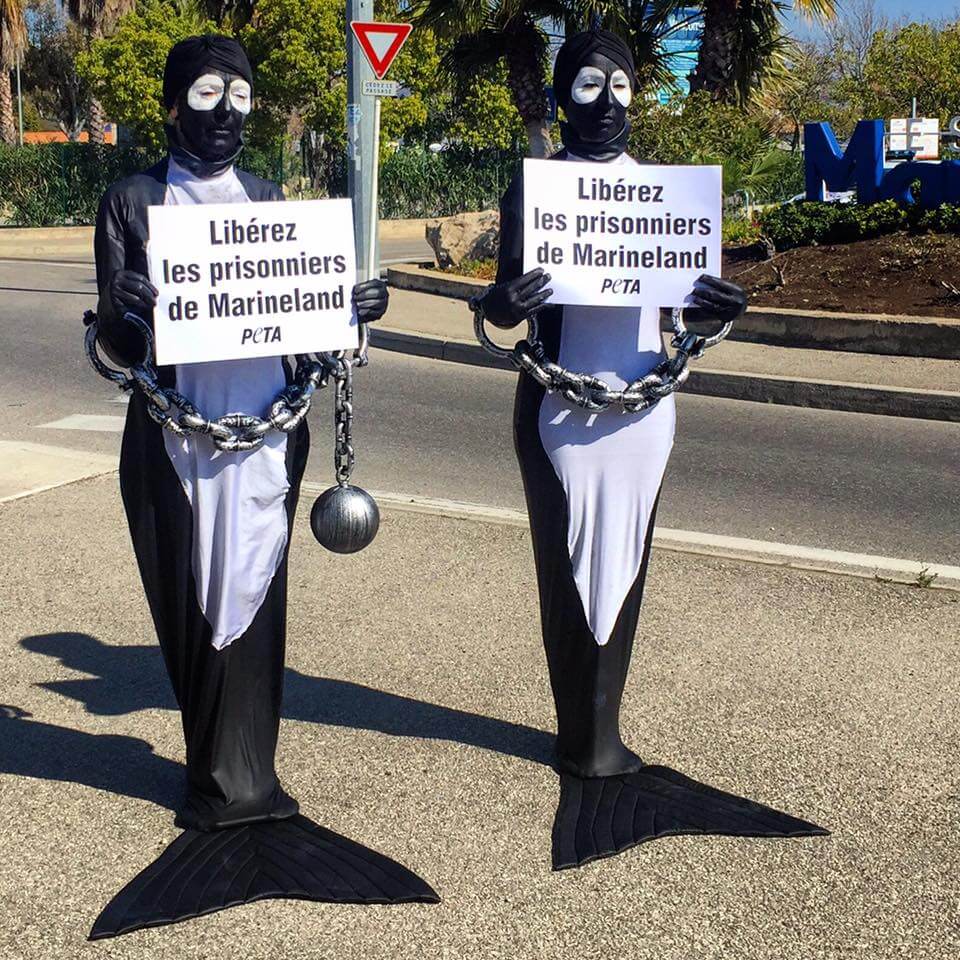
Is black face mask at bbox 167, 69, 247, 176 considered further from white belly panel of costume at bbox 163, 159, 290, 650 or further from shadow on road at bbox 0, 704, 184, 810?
shadow on road at bbox 0, 704, 184, 810

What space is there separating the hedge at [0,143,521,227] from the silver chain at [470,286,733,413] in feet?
80.1

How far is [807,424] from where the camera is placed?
392 inches

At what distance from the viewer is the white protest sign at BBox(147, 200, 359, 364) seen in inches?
131

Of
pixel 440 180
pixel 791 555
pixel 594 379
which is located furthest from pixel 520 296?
pixel 440 180

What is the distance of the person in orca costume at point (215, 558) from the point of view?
3.36m

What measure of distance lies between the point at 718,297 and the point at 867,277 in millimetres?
10509

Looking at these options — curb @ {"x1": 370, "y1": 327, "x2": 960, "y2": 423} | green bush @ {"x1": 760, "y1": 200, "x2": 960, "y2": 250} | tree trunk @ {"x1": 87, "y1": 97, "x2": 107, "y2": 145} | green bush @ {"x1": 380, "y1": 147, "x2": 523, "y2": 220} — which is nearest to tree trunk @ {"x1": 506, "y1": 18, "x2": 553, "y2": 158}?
green bush @ {"x1": 760, "y1": 200, "x2": 960, "y2": 250}

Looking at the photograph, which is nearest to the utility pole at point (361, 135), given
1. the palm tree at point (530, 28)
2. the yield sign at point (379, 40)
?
the yield sign at point (379, 40)

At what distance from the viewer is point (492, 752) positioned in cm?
421

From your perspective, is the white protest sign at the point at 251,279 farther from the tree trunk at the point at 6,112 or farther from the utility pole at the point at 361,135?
the tree trunk at the point at 6,112

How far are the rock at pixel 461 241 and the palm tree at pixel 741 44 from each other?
340 centimetres

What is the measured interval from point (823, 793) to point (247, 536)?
1749 mm

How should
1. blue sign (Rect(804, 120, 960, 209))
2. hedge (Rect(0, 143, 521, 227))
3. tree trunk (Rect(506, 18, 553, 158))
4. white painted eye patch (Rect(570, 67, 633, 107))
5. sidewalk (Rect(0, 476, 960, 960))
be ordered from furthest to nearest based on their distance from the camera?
hedge (Rect(0, 143, 521, 227)) → tree trunk (Rect(506, 18, 553, 158)) → blue sign (Rect(804, 120, 960, 209)) → white painted eye patch (Rect(570, 67, 633, 107)) → sidewalk (Rect(0, 476, 960, 960))

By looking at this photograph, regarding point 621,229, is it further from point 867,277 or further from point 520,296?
point 867,277
